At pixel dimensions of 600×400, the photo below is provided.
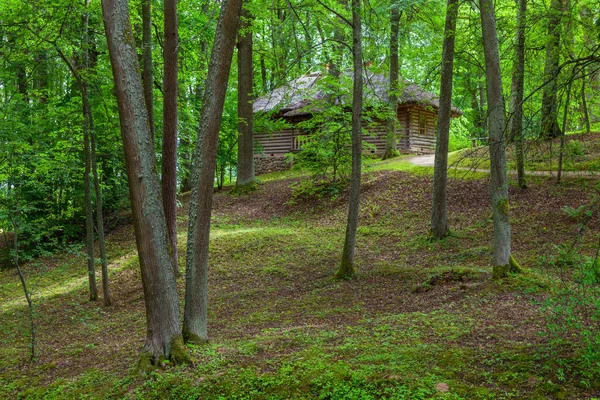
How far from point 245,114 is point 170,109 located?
11166 mm

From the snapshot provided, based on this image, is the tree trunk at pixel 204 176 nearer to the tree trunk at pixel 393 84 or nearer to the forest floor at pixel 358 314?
the forest floor at pixel 358 314

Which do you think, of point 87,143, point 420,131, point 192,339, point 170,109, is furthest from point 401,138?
point 192,339

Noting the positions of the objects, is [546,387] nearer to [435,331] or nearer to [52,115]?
[435,331]

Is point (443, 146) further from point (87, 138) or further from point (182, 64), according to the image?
point (87, 138)

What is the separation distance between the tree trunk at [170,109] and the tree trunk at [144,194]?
3.26m

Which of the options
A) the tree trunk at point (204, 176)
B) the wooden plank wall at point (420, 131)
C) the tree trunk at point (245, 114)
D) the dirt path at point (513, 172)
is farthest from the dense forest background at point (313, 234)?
the wooden plank wall at point (420, 131)

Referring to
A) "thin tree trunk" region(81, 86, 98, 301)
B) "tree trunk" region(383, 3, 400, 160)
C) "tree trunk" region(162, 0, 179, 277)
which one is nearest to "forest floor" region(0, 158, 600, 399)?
"thin tree trunk" region(81, 86, 98, 301)

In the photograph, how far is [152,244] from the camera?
5508 millimetres

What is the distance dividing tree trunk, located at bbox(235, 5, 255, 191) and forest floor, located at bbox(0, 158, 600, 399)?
13.2ft

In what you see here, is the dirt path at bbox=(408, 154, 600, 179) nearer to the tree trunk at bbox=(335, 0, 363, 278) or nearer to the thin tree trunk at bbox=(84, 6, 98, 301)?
the tree trunk at bbox=(335, 0, 363, 278)

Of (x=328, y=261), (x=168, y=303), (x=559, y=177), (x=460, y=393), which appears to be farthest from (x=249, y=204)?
(x=460, y=393)

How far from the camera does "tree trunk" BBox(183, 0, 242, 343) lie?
19.1ft

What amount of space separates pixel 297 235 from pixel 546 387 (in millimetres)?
10752

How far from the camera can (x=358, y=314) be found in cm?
769
